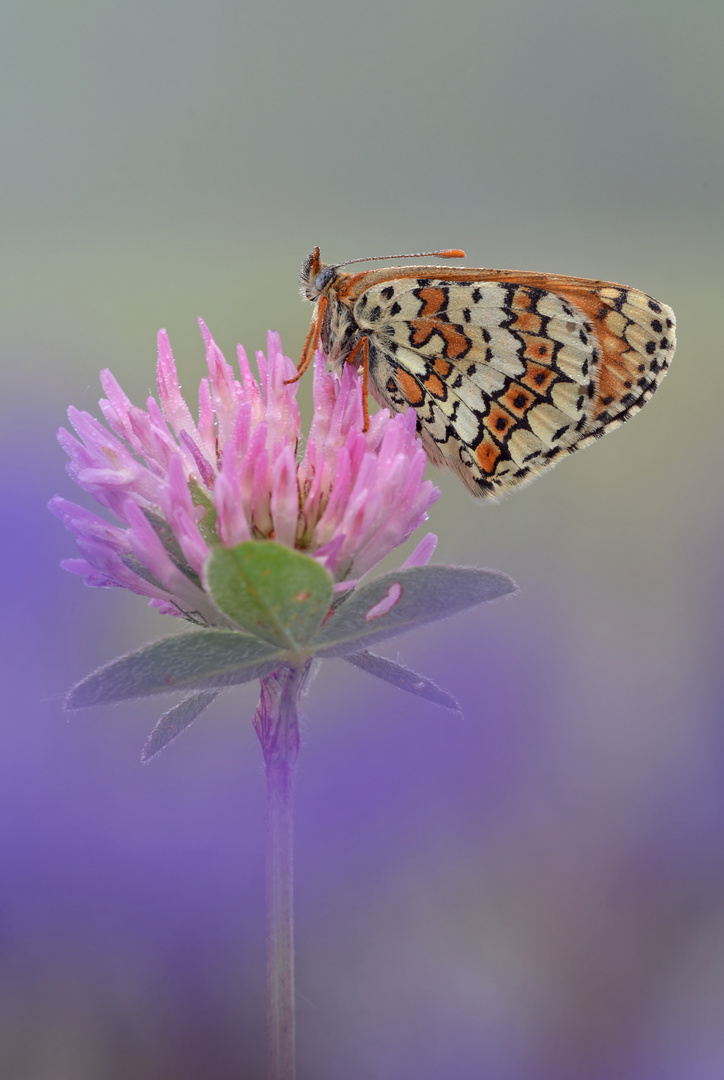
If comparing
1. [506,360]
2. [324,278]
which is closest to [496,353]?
[506,360]

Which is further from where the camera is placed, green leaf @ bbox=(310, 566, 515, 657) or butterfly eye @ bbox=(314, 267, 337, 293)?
butterfly eye @ bbox=(314, 267, 337, 293)

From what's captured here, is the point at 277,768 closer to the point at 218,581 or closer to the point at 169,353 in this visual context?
the point at 218,581

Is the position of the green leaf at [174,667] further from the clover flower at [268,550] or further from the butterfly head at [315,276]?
the butterfly head at [315,276]

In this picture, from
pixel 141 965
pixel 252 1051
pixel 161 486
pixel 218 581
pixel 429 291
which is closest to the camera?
pixel 218 581

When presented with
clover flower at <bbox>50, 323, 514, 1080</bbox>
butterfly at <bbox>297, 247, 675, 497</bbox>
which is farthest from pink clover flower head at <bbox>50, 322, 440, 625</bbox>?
butterfly at <bbox>297, 247, 675, 497</bbox>

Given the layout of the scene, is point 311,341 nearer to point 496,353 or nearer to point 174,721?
point 496,353

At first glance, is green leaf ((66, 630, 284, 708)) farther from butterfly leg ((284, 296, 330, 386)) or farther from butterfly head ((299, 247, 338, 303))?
butterfly head ((299, 247, 338, 303))

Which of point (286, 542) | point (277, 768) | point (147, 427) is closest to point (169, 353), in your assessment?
point (147, 427)
